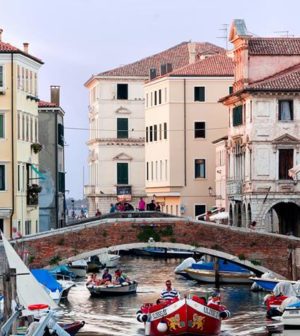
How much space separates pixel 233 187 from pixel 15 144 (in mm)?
10152

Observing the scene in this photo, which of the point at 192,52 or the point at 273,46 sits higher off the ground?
the point at 192,52

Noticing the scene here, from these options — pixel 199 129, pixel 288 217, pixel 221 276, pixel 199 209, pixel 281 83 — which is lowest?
pixel 221 276

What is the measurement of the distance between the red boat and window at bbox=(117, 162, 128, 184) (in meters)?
56.0

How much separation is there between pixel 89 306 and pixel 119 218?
301cm

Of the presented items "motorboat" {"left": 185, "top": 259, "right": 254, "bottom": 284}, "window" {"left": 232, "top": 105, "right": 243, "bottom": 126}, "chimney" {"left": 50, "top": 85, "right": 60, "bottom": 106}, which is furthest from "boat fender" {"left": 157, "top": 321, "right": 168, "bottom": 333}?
"chimney" {"left": 50, "top": 85, "right": 60, "bottom": 106}

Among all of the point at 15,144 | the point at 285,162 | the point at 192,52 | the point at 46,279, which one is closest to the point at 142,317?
the point at 46,279

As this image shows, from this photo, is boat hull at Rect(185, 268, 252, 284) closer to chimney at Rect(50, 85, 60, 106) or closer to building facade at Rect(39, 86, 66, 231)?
building facade at Rect(39, 86, 66, 231)

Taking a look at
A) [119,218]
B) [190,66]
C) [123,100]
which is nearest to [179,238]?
[119,218]

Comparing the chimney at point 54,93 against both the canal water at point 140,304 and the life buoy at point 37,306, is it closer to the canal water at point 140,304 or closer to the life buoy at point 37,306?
the canal water at point 140,304

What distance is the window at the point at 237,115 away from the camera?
68.0 metres

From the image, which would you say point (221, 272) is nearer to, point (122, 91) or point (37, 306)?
point (37, 306)

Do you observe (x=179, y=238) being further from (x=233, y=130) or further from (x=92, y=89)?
(x=92, y=89)

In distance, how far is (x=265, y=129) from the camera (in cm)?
6550

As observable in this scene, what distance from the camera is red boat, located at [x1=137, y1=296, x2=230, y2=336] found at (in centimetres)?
4509
